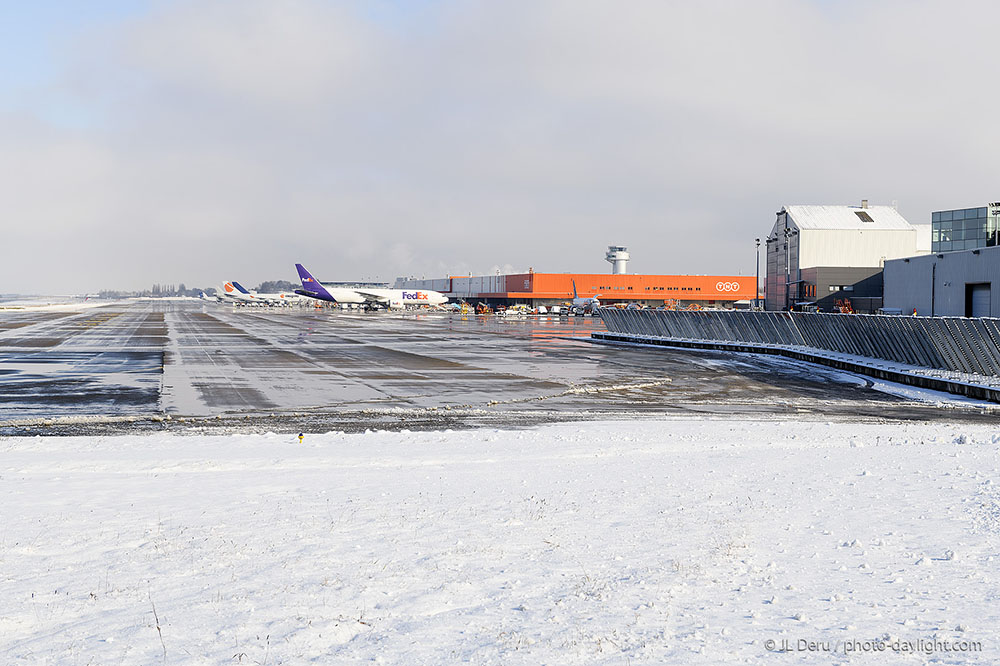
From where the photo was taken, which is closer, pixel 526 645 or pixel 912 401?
pixel 526 645

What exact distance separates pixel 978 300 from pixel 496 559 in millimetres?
46539

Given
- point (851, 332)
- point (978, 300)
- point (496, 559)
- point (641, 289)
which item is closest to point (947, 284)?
point (978, 300)

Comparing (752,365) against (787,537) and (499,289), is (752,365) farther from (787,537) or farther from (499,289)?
(499,289)

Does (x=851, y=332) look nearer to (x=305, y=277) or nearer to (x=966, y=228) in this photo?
(x=966, y=228)

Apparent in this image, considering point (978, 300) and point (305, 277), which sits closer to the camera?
point (978, 300)

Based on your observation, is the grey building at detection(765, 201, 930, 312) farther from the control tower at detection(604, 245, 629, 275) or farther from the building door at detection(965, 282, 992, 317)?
the control tower at detection(604, 245, 629, 275)

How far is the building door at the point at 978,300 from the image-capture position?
42969 millimetres

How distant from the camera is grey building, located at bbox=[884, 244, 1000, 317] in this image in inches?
1681

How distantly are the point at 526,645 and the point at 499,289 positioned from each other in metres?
137

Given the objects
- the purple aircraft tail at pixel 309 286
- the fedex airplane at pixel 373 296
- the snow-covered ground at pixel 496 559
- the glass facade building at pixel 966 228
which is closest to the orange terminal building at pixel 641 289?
the fedex airplane at pixel 373 296

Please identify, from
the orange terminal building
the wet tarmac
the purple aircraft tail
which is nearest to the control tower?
the orange terminal building

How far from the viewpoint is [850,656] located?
15.6ft

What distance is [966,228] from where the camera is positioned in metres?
62.6

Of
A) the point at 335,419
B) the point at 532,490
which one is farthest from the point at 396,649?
the point at 335,419
